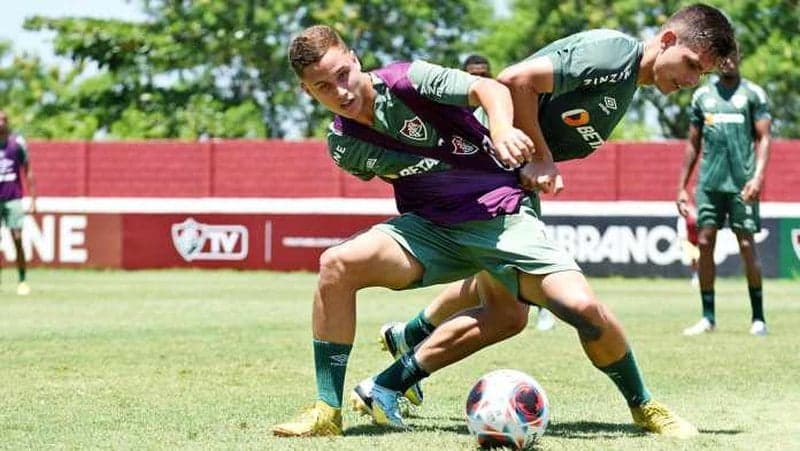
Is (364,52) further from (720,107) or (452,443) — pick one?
(452,443)

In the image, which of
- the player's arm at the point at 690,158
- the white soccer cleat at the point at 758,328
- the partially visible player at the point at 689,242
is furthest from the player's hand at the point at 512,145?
the partially visible player at the point at 689,242

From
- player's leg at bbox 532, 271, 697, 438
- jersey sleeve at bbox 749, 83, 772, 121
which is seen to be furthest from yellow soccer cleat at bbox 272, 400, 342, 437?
jersey sleeve at bbox 749, 83, 772, 121

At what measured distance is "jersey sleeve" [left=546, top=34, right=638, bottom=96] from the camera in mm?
6801

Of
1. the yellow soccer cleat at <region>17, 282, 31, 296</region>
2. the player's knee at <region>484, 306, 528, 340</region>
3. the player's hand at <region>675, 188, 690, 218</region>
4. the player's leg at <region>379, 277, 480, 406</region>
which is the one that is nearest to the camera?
the player's knee at <region>484, 306, 528, 340</region>

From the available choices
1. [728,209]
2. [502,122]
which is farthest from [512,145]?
[728,209]

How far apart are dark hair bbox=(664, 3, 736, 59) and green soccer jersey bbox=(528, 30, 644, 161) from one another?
20 cm

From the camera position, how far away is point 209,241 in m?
26.9

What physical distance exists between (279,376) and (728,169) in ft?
16.8

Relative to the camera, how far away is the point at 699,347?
11.8 metres

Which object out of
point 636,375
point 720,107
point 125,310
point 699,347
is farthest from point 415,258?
point 125,310

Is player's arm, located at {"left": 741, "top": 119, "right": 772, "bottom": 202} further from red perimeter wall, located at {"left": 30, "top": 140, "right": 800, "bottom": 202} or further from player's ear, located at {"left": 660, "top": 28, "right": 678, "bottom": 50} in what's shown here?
red perimeter wall, located at {"left": 30, "top": 140, "right": 800, "bottom": 202}

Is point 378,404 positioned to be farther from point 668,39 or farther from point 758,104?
point 758,104

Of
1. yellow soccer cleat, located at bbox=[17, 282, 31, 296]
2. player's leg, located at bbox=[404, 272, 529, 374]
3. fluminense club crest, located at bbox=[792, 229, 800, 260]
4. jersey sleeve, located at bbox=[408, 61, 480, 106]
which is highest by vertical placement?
jersey sleeve, located at bbox=[408, 61, 480, 106]

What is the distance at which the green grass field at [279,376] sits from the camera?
7012 mm
